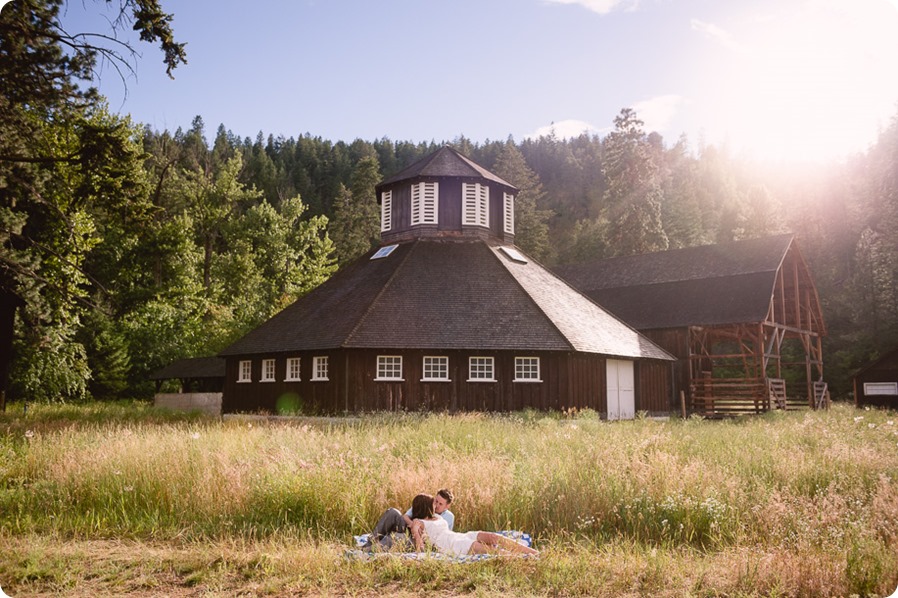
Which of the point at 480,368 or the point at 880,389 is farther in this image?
the point at 880,389

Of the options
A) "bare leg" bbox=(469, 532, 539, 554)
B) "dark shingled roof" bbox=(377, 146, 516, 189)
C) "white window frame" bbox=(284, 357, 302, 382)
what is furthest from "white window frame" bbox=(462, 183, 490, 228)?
"bare leg" bbox=(469, 532, 539, 554)

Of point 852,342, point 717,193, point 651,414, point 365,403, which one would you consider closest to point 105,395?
point 365,403

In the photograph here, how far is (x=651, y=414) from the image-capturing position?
2744 centimetres

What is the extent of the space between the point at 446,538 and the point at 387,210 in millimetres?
24304

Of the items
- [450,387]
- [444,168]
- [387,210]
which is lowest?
[450,387]

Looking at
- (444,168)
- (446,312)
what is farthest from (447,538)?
(444,168)

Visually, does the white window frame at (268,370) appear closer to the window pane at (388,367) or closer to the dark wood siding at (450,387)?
the dark wood siding at (450,387)

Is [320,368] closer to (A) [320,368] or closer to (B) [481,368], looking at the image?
(A) [320,368]

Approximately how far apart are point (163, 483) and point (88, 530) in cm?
117

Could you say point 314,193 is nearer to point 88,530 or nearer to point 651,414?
point 651,414

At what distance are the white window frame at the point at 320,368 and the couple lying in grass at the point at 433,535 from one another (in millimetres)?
16632

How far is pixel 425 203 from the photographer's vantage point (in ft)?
95.2

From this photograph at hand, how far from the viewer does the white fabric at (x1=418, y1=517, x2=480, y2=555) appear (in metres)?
7.25

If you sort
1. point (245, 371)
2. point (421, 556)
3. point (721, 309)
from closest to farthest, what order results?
point (421, 556)
point (245, 371)
point (721, 309)
